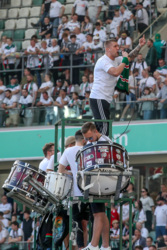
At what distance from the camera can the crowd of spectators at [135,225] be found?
Result: 643 inches

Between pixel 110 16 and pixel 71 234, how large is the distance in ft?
43.7

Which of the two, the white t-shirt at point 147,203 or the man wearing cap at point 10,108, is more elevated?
the man wearing cap at point 10,108

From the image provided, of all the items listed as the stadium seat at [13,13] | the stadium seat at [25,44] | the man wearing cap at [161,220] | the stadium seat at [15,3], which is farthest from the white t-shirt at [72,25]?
the man wearing cap at [161,220]

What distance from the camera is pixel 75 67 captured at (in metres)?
20.5

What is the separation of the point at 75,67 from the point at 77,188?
1115 centimetres

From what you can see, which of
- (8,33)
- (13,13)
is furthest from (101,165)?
(13,13)

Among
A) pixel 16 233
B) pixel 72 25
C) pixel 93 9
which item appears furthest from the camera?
pixel 93 9

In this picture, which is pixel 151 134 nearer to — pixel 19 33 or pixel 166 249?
pixel 166 249

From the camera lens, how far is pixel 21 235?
1808 centimetres

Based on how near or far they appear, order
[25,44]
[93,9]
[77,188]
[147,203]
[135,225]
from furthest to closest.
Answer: [25,44] < [93,9] < [147,203] < [135,225] < [77,188]

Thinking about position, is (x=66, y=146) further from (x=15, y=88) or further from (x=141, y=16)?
(x=141, y=16)

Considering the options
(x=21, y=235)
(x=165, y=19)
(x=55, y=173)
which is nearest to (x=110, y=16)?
(x=165, y=19)

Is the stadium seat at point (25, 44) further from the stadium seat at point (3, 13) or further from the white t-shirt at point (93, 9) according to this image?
the stadium seat at point (3, 13)

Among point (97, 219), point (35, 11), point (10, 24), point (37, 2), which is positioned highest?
point (37, 2)
